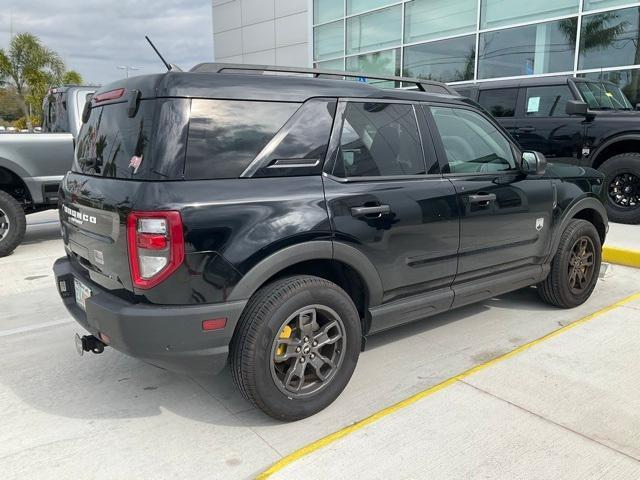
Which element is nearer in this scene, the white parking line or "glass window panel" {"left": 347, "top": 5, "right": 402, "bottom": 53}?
the white parking line

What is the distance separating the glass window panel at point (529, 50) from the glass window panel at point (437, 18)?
732 mm

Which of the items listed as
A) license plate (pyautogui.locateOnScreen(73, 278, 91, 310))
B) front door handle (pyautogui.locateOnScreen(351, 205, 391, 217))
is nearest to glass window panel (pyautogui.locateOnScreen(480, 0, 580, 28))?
front door handle (pyautogui.locateOnScreen(351, 205, 391, 217))

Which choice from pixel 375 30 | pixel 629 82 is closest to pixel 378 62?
pixel 375 30

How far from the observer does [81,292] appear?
2.91 meters

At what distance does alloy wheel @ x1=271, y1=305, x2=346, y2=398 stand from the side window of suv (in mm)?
6467

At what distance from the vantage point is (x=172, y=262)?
7.61 ft

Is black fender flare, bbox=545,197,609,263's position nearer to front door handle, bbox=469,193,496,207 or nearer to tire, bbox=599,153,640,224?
front door handle, bbox=469,193,496,207

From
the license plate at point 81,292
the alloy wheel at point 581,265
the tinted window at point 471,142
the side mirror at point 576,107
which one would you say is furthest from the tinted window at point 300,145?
the side mirror at point 576,107

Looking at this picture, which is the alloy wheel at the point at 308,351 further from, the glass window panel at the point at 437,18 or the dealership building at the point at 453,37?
the glass window panel at the point at 437,18

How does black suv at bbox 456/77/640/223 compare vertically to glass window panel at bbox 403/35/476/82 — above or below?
below

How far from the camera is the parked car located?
6.25 metres

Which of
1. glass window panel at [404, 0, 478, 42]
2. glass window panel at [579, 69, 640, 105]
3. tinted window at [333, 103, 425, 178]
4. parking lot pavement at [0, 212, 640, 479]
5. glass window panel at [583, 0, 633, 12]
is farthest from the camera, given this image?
glass window panel at [404, 0, 478, 42]

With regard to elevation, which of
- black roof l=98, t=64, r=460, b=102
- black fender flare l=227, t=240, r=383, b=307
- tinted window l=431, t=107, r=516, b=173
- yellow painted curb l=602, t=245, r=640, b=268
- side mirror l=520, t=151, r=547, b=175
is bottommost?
yellow painted curb l=602, t=245, r=640, b=268

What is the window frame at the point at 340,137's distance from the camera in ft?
9.32
